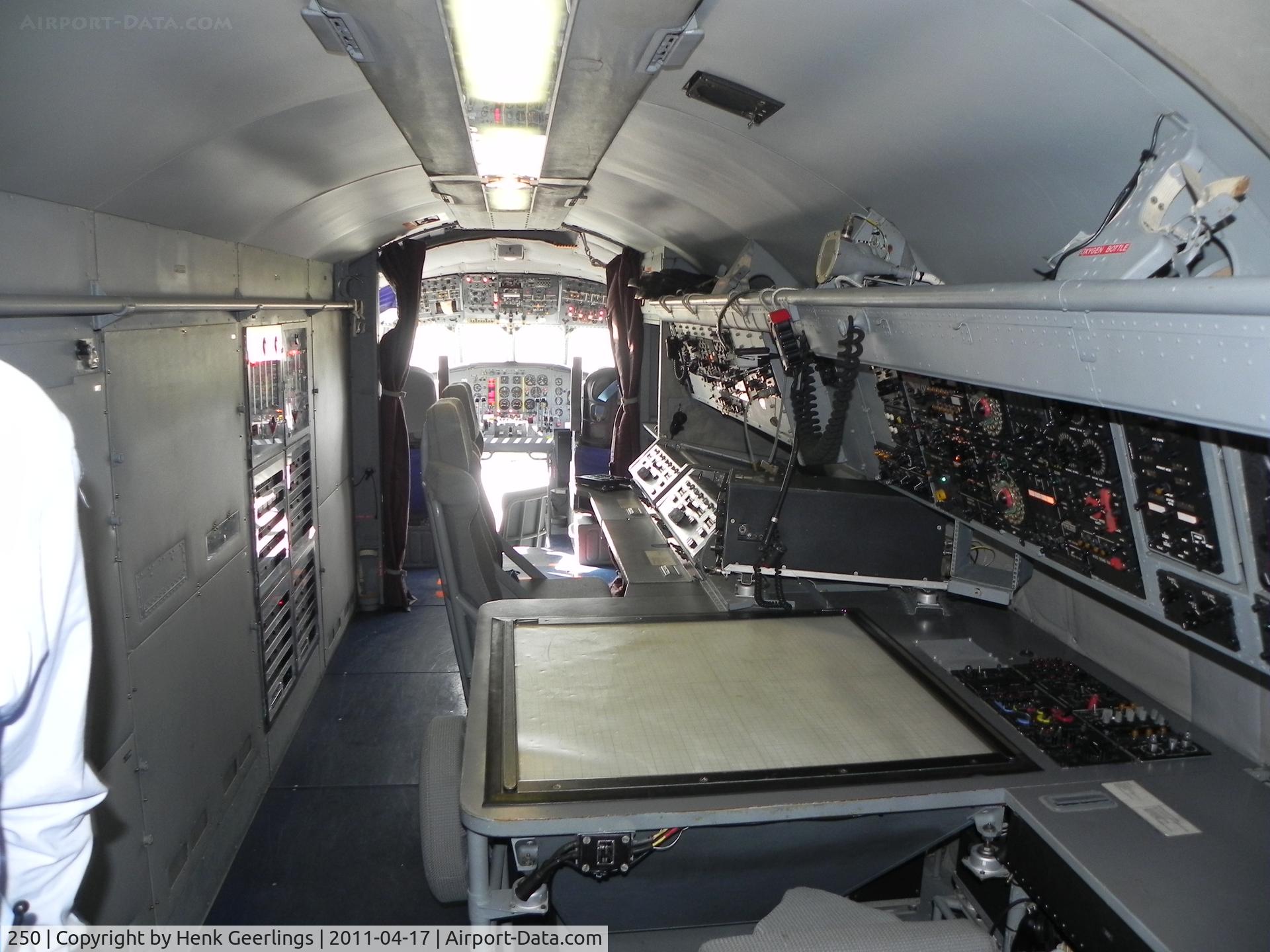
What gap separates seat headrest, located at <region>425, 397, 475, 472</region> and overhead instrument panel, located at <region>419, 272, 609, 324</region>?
5.98m

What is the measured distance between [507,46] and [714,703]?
176 centimetres

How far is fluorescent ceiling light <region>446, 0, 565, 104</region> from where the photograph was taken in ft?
5.68

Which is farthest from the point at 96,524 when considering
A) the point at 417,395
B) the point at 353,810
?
the point at 417,395

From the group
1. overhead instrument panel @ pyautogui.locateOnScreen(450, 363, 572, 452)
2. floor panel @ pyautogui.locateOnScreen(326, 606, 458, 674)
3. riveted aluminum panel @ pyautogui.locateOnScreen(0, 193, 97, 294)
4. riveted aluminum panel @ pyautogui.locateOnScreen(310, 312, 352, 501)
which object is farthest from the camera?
overhead instrument panel @ pyautogui.locateOnScreen(450, 363, 572, 452)

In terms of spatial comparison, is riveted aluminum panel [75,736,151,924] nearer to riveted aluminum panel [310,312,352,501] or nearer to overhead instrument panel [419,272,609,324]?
riveted aluminum panel [310,312,352,501]

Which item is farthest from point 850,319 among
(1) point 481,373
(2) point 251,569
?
(1) point 481,373

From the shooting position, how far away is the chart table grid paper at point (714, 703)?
6.72 ft

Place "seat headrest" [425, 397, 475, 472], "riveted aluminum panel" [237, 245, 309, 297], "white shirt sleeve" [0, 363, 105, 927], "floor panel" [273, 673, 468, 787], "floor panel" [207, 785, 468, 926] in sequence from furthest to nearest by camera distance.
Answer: "floor panel" [273, 673, 468, 787] < "riveted aluminum panel" [237, 245, 309, 297] < "seat headrest" [425, 397, 475, 472] < "floor panel" [207, 785, 468, 926] < "white shirt sleeve" [0, 363, 105, 927]

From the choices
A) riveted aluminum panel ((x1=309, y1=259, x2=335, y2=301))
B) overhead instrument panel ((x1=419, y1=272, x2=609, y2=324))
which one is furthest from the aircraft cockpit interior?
overhead instrument panel ((x1=419, y1=272, x2=609, y2=324))

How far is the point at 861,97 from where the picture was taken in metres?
2.17

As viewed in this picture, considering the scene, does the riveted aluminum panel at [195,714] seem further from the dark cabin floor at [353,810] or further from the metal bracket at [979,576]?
the metal bracket at [979,576]

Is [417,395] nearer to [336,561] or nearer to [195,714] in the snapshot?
[336,561]

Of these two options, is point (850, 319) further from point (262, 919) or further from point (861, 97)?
point (262, 919)

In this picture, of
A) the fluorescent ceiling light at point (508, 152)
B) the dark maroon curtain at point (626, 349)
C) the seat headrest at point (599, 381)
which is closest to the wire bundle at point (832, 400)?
the fluorescent ceiling light at point (508, 152)
